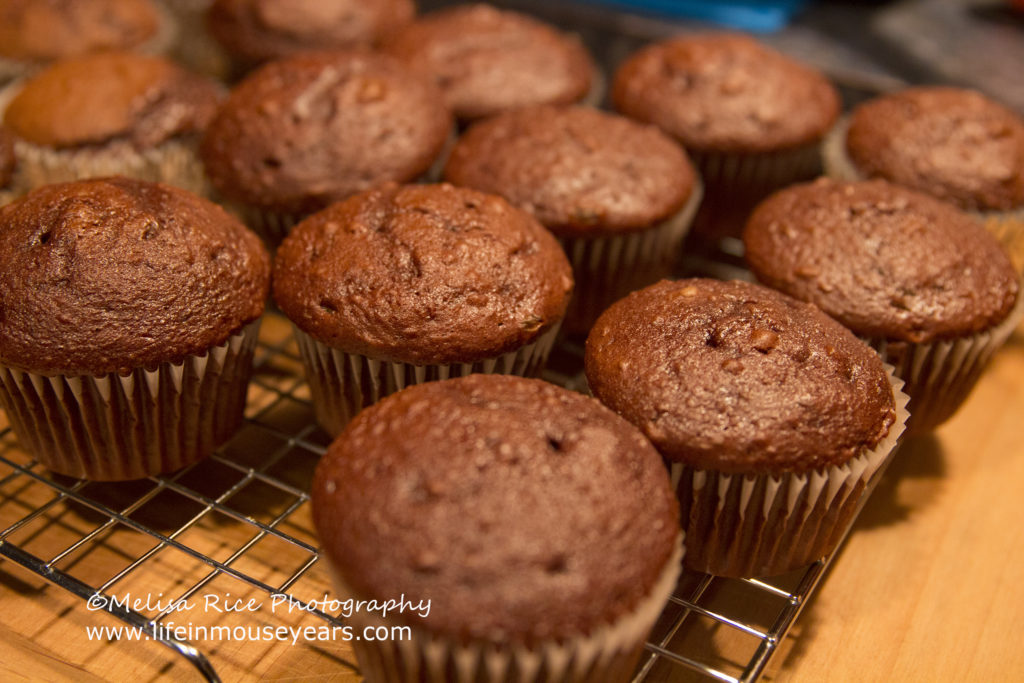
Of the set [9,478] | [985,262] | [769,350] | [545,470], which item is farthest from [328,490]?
[985,262]

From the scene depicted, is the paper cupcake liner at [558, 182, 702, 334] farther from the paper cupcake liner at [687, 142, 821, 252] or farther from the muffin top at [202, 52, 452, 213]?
the muffin top at [202, 52, 452, 213]

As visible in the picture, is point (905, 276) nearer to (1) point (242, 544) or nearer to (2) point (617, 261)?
(2) point (617, 261)

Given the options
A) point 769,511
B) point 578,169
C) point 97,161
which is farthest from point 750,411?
point 97,161

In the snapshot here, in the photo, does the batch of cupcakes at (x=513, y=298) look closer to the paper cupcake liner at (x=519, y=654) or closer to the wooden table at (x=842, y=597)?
the paper cupcake liner at (x=519, y=654)

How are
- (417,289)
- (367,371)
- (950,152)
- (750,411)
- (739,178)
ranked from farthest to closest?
(739,178) < (950,152) < (367,371) < (417,289) < (750,411)

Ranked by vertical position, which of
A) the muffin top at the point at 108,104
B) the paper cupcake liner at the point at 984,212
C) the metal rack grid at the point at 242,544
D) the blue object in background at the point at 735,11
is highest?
the blue object in background at the point at 735,11

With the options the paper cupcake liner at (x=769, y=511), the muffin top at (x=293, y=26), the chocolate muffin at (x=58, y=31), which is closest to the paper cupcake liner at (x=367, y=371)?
the paper cupcake liner at (x=769, y=511)

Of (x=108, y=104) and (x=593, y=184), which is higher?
(x=593, y=184)
